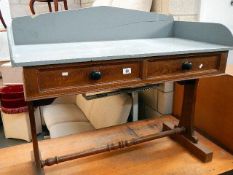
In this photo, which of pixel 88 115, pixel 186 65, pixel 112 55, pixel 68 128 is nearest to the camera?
pixel 112 55

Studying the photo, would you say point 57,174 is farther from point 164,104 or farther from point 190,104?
point 164,104

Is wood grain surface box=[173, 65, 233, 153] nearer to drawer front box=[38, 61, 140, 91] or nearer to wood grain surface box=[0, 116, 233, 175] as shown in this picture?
wood grain surface box=[0, 116, 233, 175]

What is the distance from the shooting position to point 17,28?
42.2 inches

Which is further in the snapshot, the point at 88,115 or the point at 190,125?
the point at 88,115

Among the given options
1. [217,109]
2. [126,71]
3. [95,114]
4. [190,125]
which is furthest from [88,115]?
[126,71]

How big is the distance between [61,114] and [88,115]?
0.25 meters

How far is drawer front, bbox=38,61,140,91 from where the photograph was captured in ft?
2.64

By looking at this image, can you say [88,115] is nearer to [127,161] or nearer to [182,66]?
[127,161]

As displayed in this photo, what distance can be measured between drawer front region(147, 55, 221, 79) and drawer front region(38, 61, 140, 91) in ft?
0.24

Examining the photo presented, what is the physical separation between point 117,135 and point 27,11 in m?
2.45

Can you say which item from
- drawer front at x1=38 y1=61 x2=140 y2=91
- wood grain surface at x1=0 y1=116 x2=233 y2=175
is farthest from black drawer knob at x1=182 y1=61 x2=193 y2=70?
wood grain surface at x1=0 y1=116 x2=233 y2=175

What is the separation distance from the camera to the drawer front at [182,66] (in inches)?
37.6

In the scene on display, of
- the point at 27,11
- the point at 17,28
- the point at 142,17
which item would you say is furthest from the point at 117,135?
the point at 27,11

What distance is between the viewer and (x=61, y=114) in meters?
2.06
